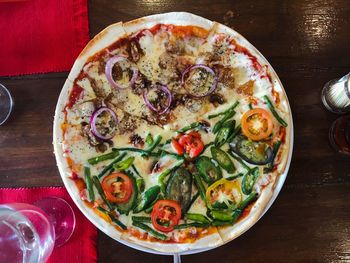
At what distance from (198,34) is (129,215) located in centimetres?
94

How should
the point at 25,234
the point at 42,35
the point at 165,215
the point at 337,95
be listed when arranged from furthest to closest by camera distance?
the point at 42,35
the point at 337,95
the point at 165,215
the point at 25,234

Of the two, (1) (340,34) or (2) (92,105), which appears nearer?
(2) (92,105)

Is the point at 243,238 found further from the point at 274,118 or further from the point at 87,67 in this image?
the point at 87,67

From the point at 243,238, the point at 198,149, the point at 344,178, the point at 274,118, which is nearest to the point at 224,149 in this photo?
the point at 198,149

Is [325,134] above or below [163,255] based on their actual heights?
above

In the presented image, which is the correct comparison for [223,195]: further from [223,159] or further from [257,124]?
[257,124]

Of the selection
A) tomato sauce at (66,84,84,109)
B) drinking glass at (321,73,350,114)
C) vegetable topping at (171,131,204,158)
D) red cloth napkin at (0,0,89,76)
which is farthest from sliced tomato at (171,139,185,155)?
drinking glass at (321,73,350,114)

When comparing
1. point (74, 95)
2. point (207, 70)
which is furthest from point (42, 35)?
point (207, 70)

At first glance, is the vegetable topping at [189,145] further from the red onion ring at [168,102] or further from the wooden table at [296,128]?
the wooden table at [296,128]

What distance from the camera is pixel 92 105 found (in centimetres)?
238

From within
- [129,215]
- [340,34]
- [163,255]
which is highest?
[340,34]

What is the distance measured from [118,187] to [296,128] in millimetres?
966

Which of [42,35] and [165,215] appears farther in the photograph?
[42,35]

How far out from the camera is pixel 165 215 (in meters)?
2.34
